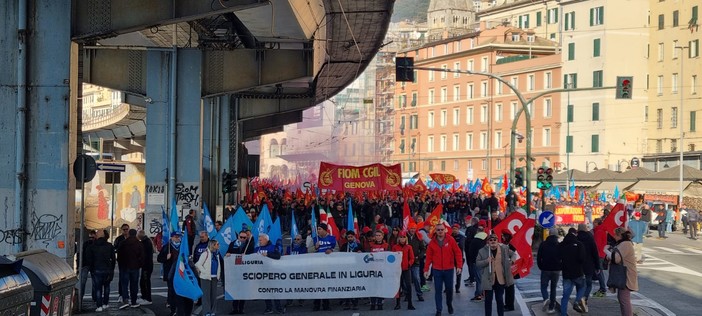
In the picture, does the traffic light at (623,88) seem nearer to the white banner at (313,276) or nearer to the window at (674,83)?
the white banner at (313,276)

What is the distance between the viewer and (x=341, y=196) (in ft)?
144

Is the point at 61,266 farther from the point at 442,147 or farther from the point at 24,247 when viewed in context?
the point at 442,147

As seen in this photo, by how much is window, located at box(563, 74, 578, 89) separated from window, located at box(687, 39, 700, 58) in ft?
36.4

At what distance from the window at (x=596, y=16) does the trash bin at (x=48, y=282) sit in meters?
76.1

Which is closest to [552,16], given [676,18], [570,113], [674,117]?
[570,113]

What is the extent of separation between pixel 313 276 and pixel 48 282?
22.0 feet

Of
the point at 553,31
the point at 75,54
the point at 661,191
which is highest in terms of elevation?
the point at 553,31

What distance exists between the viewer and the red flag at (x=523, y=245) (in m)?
19.0

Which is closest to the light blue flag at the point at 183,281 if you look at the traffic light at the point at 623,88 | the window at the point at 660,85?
the traffic light at the point at 623,88

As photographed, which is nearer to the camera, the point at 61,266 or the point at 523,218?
the point at 61,266

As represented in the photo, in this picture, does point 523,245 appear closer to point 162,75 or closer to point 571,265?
point 571,265

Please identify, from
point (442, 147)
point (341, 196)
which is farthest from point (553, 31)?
point (341, 196)

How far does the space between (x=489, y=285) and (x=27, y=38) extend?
920 cm

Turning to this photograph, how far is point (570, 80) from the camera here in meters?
86.4
